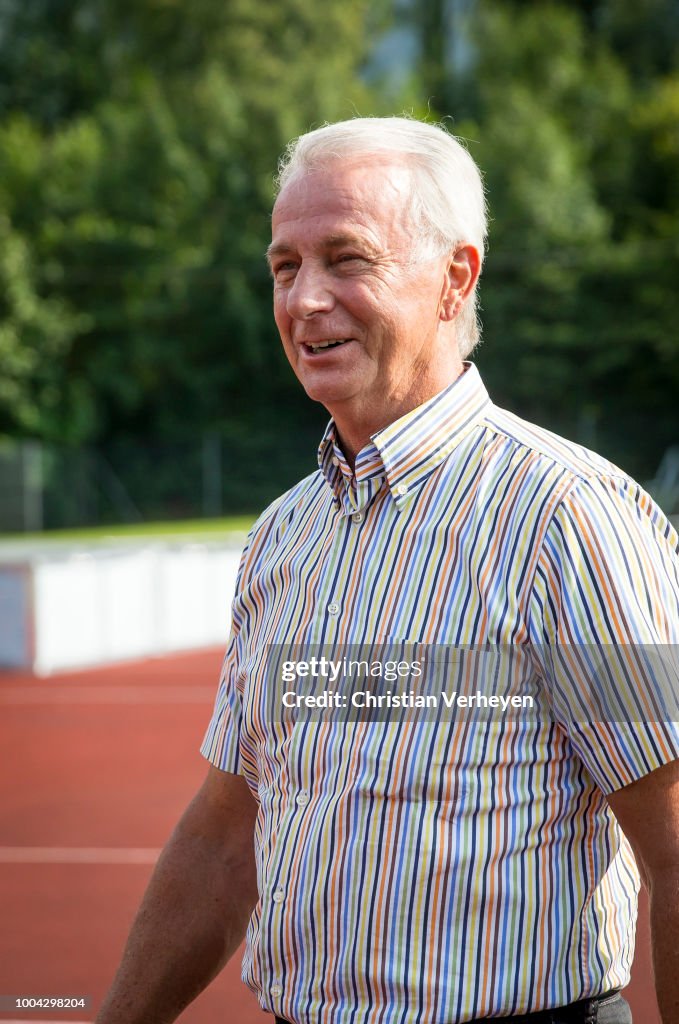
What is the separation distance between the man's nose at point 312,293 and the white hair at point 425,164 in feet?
0.47

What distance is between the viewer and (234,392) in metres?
34.0

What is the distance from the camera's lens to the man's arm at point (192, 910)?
1.98 metres

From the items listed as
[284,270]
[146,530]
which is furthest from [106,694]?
[146,530]

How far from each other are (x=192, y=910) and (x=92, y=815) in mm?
5576

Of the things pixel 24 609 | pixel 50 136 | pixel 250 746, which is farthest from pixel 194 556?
pixel 50 136

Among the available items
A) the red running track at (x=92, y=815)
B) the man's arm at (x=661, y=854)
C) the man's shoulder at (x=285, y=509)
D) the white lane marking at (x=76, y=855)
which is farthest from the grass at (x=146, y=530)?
the man's arm at (x=661, y=854)

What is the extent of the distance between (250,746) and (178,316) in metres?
32.4

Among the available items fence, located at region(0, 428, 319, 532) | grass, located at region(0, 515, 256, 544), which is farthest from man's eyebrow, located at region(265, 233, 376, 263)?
fence, located at region(0, 428, 319, 532)

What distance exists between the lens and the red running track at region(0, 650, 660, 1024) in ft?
16.4

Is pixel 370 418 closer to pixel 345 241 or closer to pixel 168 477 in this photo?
pixel 345 241

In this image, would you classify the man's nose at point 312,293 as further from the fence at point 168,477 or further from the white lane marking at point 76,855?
the fence at point 168,477

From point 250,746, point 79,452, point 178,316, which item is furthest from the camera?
point 178,316

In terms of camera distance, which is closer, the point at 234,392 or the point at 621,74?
the point at 234,392

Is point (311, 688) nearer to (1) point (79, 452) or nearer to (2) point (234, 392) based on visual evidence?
(1) point (79, 452)
